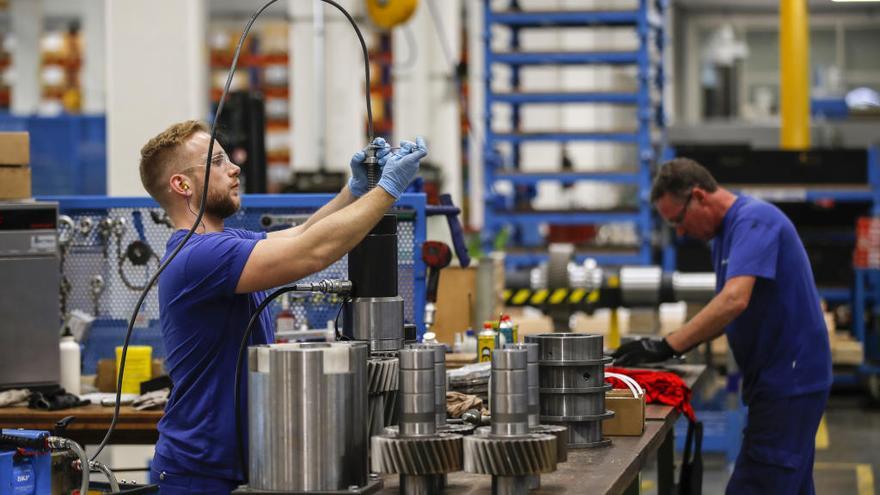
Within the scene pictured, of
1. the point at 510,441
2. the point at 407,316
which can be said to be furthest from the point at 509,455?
the point at 407,316

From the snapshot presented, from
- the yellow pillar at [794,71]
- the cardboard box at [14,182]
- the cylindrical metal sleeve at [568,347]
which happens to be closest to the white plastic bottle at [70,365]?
the cardboard box at [14,182]

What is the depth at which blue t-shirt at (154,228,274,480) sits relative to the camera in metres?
2.48

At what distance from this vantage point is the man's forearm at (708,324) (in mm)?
3787

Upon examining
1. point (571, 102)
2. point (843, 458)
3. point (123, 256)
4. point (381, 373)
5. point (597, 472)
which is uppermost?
point (571, 102)

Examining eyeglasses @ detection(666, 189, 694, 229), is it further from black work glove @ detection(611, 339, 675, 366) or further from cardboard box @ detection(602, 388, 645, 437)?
cardboard box @ detection(602, 388, 645, 437)

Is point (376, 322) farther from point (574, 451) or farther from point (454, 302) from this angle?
point (454, 302)

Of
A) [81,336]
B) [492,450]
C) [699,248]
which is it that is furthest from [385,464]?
[699,248]

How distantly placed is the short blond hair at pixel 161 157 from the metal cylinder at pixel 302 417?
0.81m

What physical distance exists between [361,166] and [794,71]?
7.96 meters

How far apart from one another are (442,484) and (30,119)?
389 inches

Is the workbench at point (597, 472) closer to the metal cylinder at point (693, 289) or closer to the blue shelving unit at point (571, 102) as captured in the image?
the metal cylinder at point (693, 289)

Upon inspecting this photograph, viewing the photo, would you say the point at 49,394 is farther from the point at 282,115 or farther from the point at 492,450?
the point at 282,115

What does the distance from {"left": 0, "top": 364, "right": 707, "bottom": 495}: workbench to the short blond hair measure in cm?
87

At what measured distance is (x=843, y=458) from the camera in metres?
6.91
